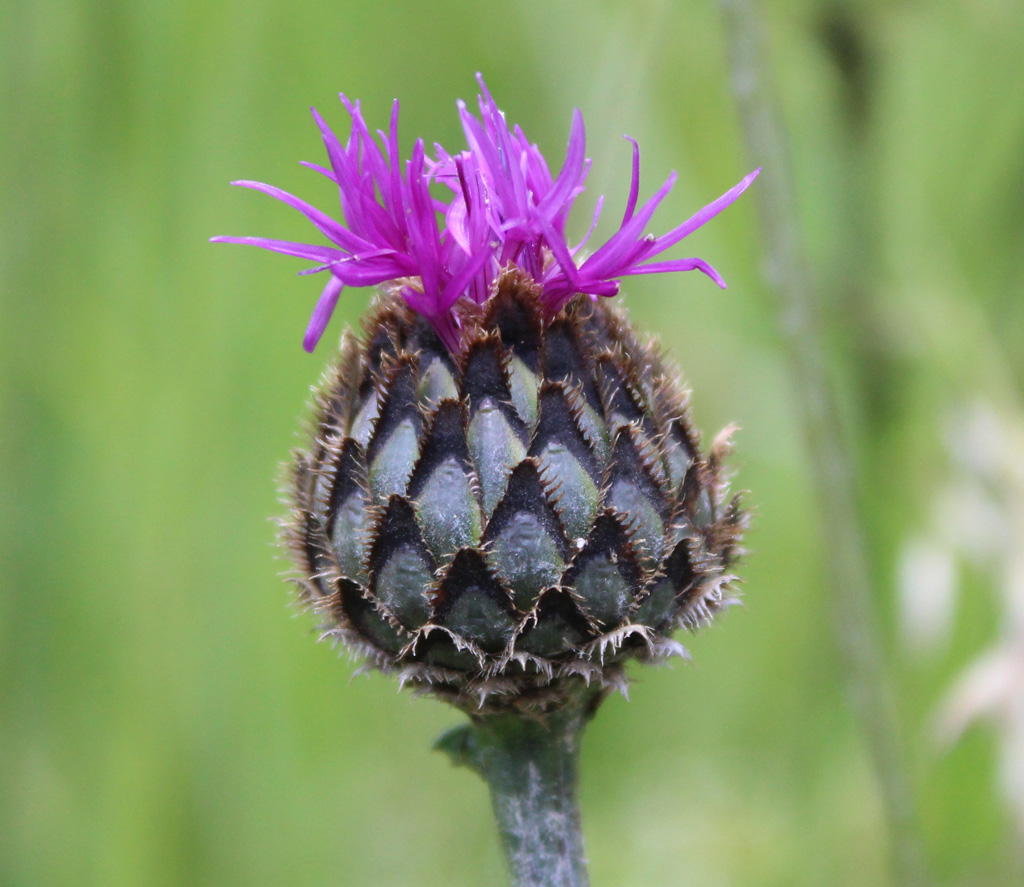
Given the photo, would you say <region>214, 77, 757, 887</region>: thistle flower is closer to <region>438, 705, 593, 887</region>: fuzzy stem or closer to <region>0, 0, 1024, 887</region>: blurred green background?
<region>438, 705, 593, 887</region>: fuzzy stem

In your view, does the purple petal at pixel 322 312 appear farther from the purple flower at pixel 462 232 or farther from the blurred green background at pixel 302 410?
the blurred green background at pixel 302 410

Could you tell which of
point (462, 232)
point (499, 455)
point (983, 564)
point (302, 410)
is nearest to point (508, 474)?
point (499, 455)

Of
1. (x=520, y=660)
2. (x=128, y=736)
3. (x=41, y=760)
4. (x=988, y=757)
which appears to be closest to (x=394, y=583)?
(x=520, y=660)

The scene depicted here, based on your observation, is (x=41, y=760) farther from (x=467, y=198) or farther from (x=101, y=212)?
(x=467, y=198)

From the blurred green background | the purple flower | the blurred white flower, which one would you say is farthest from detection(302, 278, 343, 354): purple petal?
the blurred white flower

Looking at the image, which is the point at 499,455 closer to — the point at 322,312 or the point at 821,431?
the point at 322,312

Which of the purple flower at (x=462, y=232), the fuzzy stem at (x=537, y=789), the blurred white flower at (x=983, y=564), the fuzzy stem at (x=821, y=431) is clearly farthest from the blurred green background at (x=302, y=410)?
the fuzzy stem at (x=537, y=789)

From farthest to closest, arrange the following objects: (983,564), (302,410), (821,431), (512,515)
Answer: (302,410) → (983,564) → (821,431) → (512,515)
